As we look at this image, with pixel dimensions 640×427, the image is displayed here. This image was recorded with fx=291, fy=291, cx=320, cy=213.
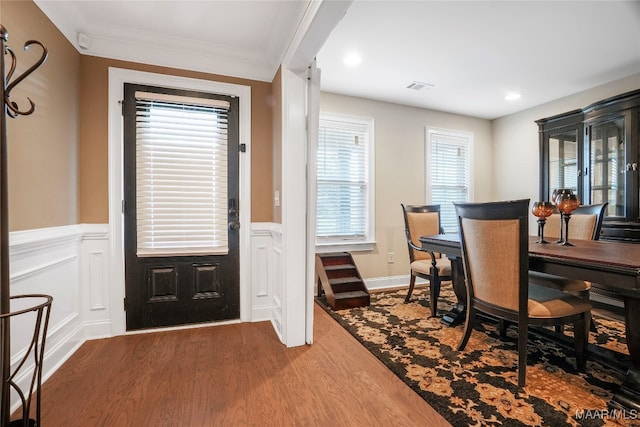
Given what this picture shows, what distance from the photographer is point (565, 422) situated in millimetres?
1417

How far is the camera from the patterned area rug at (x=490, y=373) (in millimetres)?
1478

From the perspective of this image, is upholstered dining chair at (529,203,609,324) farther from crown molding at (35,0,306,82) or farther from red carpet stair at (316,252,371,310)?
crown molding at (35,0,306,82)

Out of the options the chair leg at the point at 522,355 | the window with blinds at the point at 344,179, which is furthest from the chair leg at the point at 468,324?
the window with blinds at the point at 344,179

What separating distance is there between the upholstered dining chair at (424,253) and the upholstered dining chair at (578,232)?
0.74 metres

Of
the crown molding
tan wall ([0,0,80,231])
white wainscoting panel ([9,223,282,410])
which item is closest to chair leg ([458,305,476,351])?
white wainscoting panel ([9,223,282,410])

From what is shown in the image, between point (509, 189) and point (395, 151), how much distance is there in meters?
1.97

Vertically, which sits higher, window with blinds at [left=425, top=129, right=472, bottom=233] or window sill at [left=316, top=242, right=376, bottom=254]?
window with blinds at [left=425, top=129, right=472, bottom=233]

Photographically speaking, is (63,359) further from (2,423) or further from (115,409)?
(2,423)

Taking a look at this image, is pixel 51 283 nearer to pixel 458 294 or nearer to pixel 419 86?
pixel 458 294

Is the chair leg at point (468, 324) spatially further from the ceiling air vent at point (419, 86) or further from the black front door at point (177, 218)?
the ceiling air vent at point (419, 86)

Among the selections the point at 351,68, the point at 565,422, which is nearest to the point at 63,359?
the point at 565,422

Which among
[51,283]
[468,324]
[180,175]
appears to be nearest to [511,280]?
[468,324]

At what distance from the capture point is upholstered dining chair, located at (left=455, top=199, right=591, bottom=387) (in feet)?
5.54

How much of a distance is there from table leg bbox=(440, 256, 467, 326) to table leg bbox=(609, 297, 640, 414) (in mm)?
1086
